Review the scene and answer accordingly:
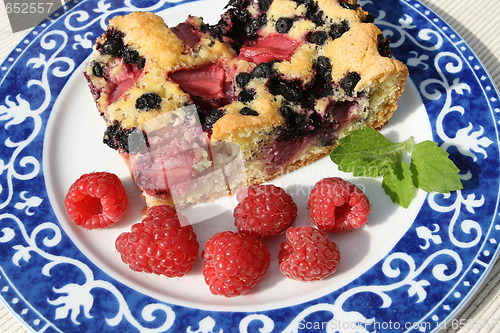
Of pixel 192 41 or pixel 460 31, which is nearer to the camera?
pixel 192 41

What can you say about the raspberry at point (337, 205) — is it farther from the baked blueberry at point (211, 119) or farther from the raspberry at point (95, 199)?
the raspberry at point (95, 199)

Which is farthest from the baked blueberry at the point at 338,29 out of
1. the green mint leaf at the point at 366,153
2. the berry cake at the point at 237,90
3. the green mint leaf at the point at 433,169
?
the green mint leaf at the point at 433,169

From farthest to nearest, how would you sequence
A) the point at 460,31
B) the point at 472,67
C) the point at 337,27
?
the point at 460,31, the point at 472,67, the point at 337,27

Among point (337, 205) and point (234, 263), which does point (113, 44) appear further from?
point (337, 205)

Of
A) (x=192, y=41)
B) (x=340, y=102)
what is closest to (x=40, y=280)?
(x=192, y=41)

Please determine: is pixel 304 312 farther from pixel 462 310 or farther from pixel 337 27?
pixel 337 27

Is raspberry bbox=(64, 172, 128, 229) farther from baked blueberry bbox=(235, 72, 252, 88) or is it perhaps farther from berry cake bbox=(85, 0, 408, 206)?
baked blueberry bbox=(235, 72, 252, 88)
